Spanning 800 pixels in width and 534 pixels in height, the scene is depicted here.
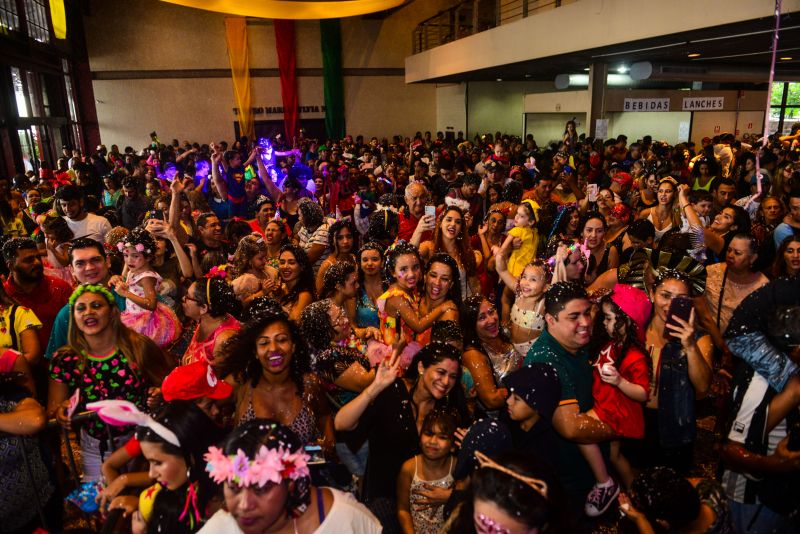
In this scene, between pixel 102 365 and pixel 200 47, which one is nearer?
pixel 102 365

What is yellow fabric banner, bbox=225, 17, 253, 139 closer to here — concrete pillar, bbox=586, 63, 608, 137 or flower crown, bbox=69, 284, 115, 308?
concrete pillar, bbox=586, 63, 608, 137

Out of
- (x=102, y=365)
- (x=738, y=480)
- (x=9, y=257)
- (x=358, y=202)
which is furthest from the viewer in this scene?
(x=358, y=202)

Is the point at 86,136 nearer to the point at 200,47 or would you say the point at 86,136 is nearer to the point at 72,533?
the point at 200,47

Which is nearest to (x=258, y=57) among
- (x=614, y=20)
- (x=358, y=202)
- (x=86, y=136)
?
(x=86, y=136)

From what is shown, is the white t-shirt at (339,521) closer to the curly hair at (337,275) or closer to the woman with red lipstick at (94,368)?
the woman with red lipstick at (94,368)

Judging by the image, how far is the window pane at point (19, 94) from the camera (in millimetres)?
10738

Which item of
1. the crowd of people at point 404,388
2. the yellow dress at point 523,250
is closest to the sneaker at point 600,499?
the crowd of people at point 404,388

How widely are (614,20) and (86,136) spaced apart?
A: 17353 millimetres

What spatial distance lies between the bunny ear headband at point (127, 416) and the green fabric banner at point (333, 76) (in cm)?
1999

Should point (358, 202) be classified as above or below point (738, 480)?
above

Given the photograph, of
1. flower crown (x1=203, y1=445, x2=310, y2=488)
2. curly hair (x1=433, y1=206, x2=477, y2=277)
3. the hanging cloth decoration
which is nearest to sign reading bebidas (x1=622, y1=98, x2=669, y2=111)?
the hanging cloth decoration

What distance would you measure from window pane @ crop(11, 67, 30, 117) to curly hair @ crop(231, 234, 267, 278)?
32.3ft

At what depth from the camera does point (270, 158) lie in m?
9.75

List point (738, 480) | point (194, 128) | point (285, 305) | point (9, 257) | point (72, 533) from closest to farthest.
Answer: point (72, 533)
point (738, 480)
point (9, 257)
point (285, 305)
point (194, 128)
